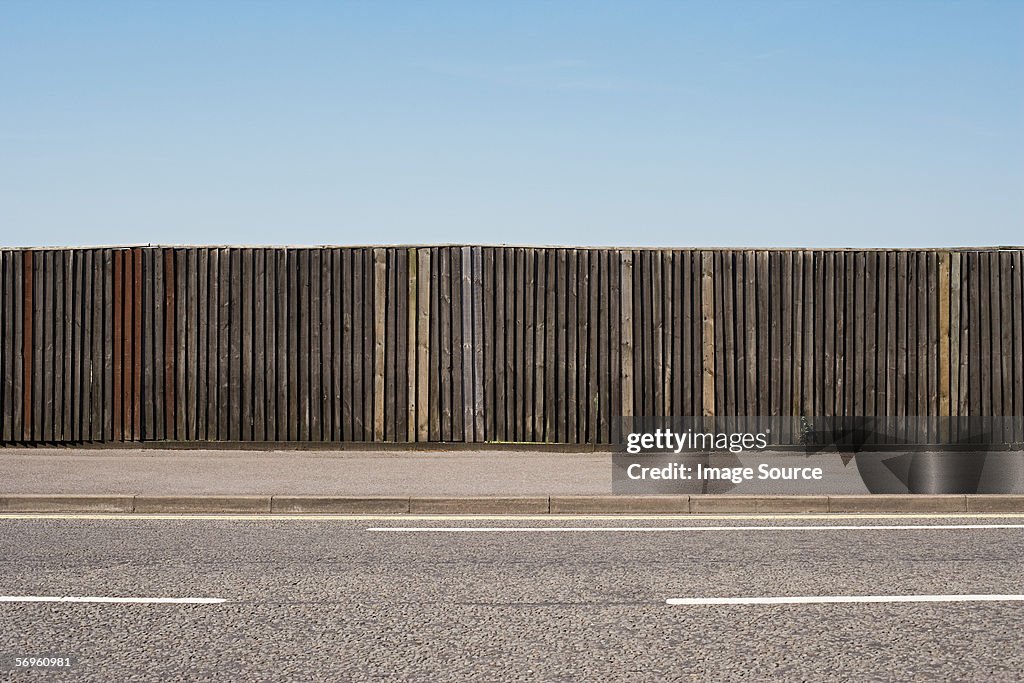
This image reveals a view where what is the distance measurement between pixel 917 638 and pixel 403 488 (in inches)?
224

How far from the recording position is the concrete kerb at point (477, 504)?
30.3ft

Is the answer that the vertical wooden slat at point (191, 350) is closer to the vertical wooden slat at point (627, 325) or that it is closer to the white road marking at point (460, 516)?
the white road marking at point (460, 516)

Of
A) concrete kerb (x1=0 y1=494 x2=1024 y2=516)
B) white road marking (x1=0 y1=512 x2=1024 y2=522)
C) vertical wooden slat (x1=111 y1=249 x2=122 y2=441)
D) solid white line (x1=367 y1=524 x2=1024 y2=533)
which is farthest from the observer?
vertical wooden slat (x1=111 y1=249 x2=122 y2=441)

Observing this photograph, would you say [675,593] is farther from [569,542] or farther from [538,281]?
[538,281]

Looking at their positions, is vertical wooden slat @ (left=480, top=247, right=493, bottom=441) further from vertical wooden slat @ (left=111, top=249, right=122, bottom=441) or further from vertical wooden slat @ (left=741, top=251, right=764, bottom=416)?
vertical wooden slat @ (left=111, top=249, right=122, bottom=441)

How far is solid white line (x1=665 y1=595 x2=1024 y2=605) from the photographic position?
5.92 meters

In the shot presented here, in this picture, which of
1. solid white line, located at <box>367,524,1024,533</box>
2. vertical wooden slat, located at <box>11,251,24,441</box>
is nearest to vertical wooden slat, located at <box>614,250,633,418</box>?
solid white line, located at <box>367,524,1024,533</box>

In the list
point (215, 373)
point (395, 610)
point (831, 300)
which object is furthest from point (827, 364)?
point (395, 610)

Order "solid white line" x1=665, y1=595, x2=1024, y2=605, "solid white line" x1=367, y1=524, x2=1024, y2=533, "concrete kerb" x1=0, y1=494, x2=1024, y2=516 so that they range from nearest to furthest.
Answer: "solid white line" x1=665, y1=595, x2=1024, y2=605 < "solid white line" x1=367, y1=524, x2=1024, y2=533 < "concrete kerb" x1=0, y1=494, x2=1024, y2=516

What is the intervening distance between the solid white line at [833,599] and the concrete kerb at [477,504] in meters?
3.20

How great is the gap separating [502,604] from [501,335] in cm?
762

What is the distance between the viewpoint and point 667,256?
13.4 meters

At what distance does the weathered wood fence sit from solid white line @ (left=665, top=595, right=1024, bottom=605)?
7.39 metres

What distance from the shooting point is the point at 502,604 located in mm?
5902
